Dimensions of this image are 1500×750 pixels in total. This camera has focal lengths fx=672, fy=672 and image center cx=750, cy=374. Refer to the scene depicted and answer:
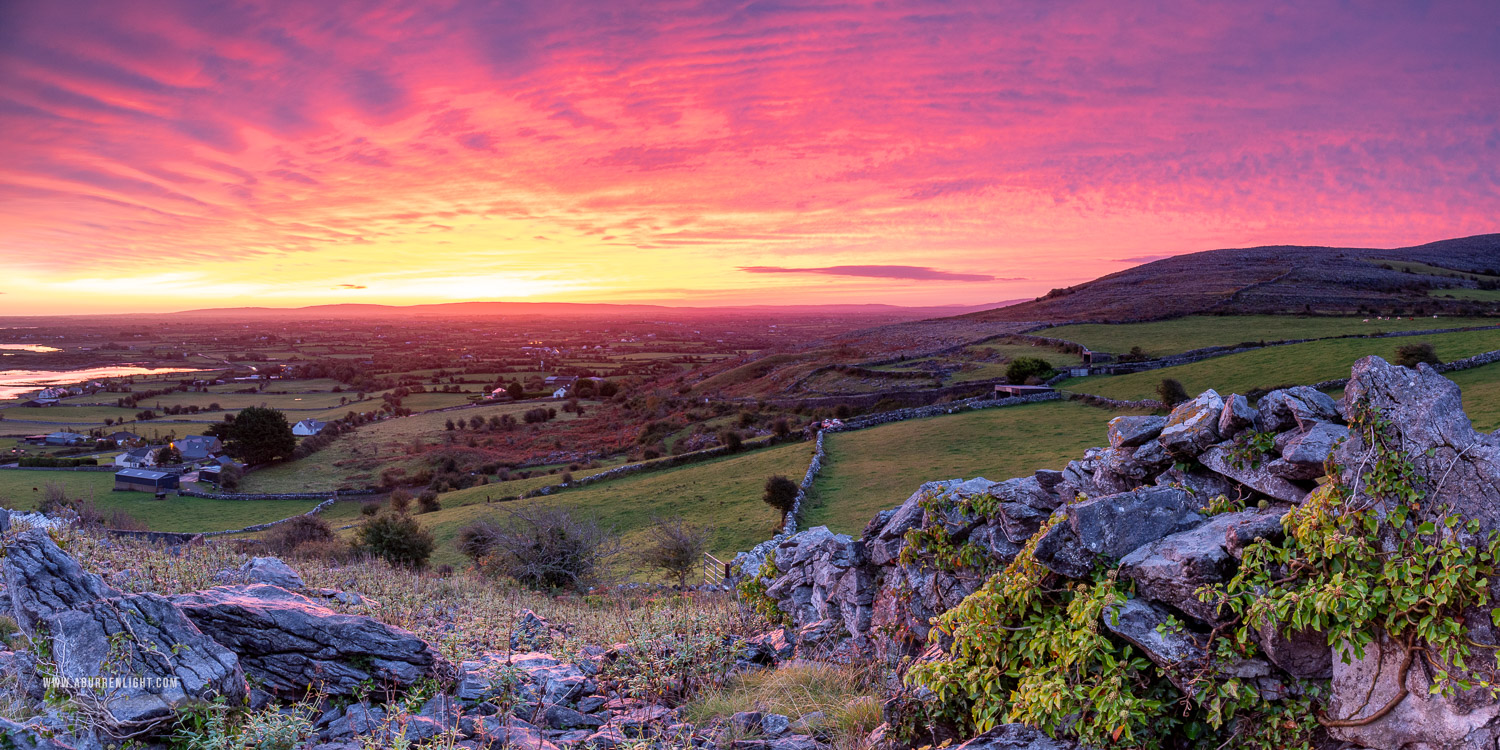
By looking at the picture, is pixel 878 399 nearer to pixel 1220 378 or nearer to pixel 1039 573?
pixel 1220 378

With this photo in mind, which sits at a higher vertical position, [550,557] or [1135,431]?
[1135,431]

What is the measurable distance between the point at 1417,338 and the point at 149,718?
63680 millimetres

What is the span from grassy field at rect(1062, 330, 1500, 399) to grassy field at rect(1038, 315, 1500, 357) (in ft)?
31.4

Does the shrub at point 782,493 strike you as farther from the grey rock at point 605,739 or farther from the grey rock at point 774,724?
the grey rock at point 605,739

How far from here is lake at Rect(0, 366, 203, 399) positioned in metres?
116

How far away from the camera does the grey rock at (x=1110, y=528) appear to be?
19.5 ft

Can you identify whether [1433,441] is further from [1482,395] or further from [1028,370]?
[1028,370]

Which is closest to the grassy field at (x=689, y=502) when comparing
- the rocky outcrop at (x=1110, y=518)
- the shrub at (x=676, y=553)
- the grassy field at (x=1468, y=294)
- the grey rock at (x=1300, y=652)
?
the shrub at (x=676, y=553)

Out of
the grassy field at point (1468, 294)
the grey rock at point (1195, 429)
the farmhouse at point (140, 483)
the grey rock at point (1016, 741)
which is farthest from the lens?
the grassy field at point (1468, 294)

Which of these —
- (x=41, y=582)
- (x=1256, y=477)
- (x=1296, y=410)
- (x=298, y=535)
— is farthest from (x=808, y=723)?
(x=298, y=535)

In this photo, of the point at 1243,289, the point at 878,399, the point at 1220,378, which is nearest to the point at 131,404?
the point at 878,399

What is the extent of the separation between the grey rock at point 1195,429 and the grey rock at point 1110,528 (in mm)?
896

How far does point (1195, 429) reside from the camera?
6867mm

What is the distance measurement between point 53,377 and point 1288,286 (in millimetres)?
215977
